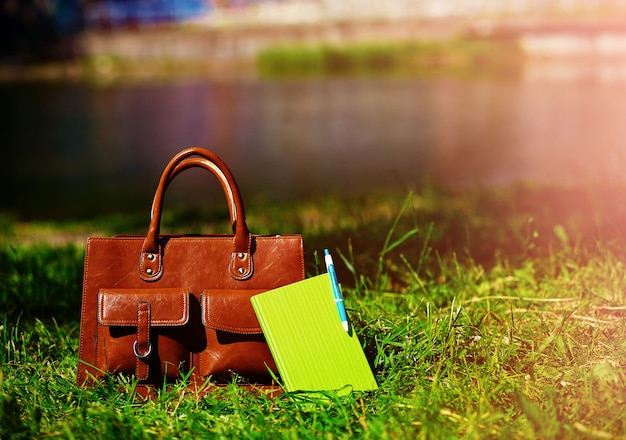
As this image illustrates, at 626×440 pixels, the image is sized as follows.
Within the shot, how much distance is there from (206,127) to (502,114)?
513 centimetres

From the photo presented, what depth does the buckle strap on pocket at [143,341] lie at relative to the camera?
73.6 inches

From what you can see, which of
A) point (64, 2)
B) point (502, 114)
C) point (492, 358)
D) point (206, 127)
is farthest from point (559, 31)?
point (492, 358)

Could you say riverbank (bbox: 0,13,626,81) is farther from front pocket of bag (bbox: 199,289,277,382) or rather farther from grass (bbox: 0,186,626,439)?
front pocket of bag (bbox: 199,289,277,382)

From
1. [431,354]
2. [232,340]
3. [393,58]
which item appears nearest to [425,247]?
[431,354]

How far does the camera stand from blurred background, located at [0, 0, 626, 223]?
360 inches

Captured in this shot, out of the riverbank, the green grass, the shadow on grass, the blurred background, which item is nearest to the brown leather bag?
the shadow on grass

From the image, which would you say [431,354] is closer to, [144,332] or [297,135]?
[144,332]

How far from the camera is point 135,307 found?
1883 millimetres

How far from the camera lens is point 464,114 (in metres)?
12.5

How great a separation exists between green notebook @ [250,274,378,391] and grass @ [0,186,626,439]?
2.2 inches

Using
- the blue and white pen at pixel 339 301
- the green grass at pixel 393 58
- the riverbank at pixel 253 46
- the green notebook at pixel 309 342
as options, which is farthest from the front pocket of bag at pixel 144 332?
the riverbank at pixel 253 46

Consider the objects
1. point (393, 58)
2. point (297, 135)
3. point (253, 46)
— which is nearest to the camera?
point (297, 135)

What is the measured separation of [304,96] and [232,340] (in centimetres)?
1276

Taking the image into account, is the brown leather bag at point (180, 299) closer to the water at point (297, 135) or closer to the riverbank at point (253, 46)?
the water at point (297, 135)
